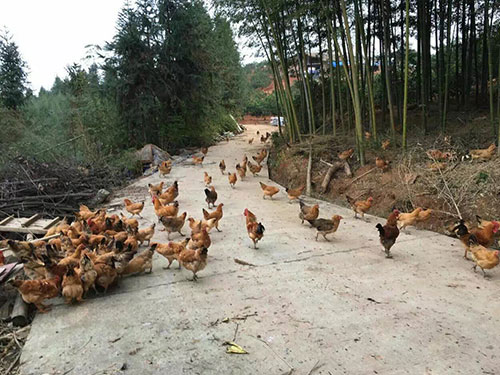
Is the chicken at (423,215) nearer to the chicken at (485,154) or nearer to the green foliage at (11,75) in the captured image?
the chicken at (485,154)

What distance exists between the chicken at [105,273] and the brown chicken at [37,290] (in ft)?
1.34

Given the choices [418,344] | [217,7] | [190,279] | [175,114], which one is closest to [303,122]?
[217,7]

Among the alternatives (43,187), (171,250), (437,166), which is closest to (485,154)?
(437,166)

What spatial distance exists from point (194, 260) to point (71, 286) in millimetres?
1292

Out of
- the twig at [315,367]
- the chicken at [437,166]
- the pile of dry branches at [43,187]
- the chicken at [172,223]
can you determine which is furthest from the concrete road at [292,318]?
the pile of dry branches at [43,187]

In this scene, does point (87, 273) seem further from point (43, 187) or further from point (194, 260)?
point (43, 187)

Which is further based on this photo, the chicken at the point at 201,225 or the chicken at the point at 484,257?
the chicken at the point at 201,225

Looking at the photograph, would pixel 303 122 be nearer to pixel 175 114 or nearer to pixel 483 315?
pixel 175 114

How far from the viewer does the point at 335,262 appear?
4.78 m

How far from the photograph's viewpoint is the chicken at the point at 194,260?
13.8 feet

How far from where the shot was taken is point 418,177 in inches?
267

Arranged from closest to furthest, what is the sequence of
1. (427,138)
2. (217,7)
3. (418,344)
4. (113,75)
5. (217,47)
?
(418,344) → (427,138) → (217,7) → (113,75) → (217,47)

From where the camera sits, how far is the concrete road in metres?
2.77

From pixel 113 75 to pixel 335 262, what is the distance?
1311 cm
